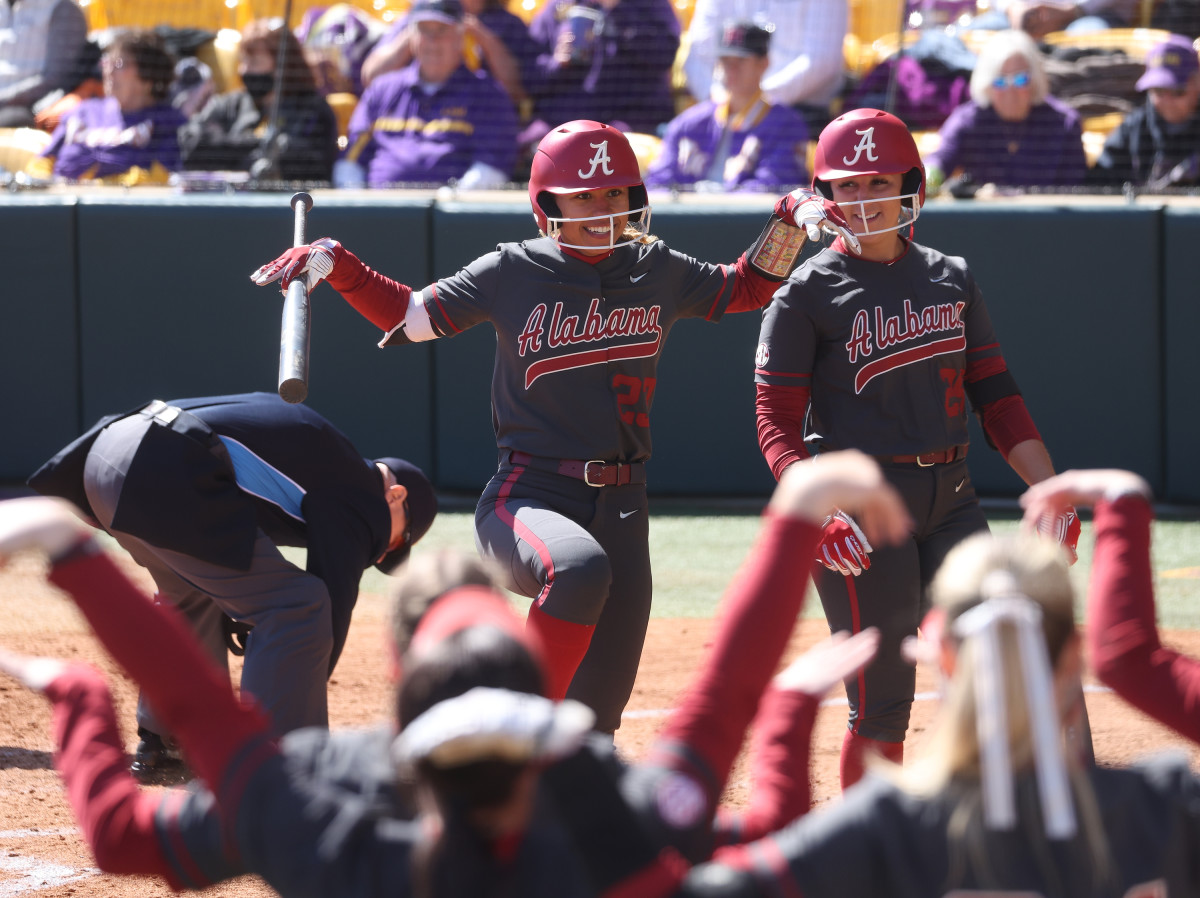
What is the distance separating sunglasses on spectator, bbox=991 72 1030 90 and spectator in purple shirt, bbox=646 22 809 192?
1.08 metres

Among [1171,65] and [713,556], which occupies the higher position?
[1171,65]

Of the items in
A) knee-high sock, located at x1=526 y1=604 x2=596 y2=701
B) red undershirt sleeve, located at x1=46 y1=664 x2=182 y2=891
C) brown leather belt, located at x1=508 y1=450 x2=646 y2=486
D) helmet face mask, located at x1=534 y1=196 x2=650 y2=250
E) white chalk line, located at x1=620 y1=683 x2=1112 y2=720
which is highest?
helmet face mask, located at x1=534 y1=196 x2=650 y2=250

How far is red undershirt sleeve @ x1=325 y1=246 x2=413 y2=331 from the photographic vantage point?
13.1ft

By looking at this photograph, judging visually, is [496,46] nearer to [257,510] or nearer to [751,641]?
[257,510]

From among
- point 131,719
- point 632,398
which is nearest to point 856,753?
point 632,398

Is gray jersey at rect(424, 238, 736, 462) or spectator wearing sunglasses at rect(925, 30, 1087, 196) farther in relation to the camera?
spectator wearing sunglasses at rect(925, 30, 1087, 196)

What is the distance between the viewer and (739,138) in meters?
8.50

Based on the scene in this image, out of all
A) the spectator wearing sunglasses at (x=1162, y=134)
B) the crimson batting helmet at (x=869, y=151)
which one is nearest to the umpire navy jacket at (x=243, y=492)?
the crimson batting helmet at (x=869, y=151)

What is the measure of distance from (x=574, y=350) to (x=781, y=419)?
1.91 ft

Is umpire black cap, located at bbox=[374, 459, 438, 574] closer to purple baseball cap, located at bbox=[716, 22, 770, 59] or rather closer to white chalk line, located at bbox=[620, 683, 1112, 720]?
white chalk line, located at bbox=[620, 683, 1112, 720]

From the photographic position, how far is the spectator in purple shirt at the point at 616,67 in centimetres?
918

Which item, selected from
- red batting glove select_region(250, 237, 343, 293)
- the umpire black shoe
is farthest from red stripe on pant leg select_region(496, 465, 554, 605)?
the umpire black shoe

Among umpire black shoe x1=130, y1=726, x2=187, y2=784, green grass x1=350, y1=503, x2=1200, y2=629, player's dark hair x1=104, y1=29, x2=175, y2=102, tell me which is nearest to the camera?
umpire black shoe x1=130, y1=726, x2=187, y2=784

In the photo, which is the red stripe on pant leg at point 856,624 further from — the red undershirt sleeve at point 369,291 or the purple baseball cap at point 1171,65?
the purple baseball cap at point 1171,65
